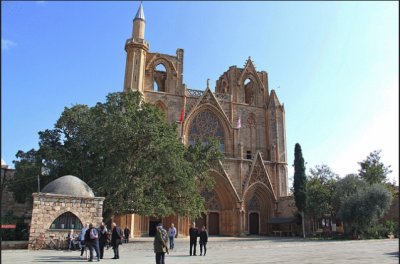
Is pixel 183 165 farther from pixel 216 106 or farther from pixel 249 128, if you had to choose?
pixel 249 128

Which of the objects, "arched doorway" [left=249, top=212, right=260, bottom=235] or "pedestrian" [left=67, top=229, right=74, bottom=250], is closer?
"pedestrian" [left=67, top=229, right=74, bottom=250]

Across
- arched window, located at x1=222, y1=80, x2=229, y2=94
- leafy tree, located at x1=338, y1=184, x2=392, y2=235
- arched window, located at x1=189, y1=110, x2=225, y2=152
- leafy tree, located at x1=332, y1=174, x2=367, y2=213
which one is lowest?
leafy tree, located at x1=338, y1=184, x2=392, y2=235

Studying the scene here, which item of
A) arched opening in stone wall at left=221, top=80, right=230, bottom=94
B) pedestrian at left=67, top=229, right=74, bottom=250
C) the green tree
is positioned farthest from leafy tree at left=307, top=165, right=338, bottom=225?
pedestrian at left=67, top=229, right=74, bottom=250

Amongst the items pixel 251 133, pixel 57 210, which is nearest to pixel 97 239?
pixel 57 210

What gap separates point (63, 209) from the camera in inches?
735

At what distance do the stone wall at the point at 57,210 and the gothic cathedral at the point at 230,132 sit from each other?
16500 millimetres

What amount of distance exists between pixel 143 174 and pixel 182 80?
65.6 ft

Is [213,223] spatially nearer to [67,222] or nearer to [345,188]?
[345,188]

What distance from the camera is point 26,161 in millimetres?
27141

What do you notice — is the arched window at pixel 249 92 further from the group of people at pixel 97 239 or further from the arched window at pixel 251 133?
the group of people at pixel 97 239

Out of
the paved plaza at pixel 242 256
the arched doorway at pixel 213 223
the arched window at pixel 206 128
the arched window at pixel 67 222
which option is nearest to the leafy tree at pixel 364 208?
the paved plaza at pixel 242 256

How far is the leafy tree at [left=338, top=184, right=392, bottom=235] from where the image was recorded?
28484 millimetres

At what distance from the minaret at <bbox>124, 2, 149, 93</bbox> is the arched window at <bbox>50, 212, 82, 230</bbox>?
20470 mm

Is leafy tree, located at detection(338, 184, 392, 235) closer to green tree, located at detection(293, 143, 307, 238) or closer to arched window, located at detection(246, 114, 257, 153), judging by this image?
green tree, located at detection(293, 143, 307, 238)
